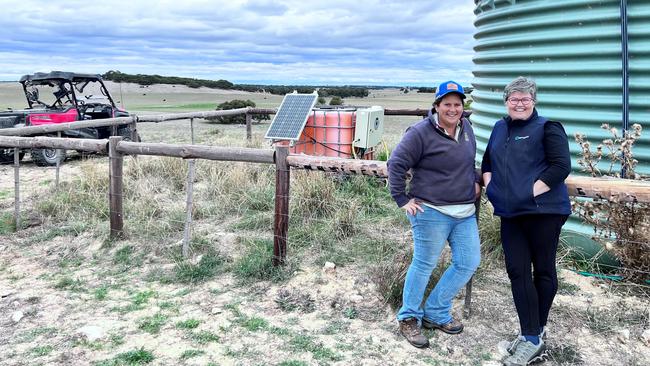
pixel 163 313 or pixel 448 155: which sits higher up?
pixel 448 155

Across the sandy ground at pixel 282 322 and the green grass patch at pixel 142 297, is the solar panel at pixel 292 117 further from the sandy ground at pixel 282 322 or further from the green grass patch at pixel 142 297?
the green grass patch at pixel 142 297

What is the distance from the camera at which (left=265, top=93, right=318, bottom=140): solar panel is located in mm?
7254

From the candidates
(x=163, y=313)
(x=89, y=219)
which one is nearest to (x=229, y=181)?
(x=89, y=219)

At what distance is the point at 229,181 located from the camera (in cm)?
657

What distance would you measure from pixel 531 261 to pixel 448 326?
743 mm

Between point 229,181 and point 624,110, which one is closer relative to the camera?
point 624,110

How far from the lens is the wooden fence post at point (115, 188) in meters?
5.08

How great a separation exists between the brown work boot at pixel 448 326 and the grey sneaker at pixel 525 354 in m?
0.41

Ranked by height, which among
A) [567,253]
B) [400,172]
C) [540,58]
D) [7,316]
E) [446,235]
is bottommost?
[7,316]

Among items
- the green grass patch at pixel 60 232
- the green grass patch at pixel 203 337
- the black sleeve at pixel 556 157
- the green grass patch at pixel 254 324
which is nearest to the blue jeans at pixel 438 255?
the black sleeve at pixel 556 157

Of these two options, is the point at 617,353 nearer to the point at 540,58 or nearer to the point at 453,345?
the point at 453,345

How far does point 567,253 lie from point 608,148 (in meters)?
0.90

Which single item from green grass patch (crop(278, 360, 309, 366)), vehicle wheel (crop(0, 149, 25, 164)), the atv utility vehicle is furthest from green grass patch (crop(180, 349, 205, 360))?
vehicle wheel (crop(0, 149, 25, 164))

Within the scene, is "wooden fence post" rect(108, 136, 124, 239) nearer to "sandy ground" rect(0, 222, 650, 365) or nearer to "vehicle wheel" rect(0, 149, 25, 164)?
"sandy ground" rect(0, 222, 650, 365)
